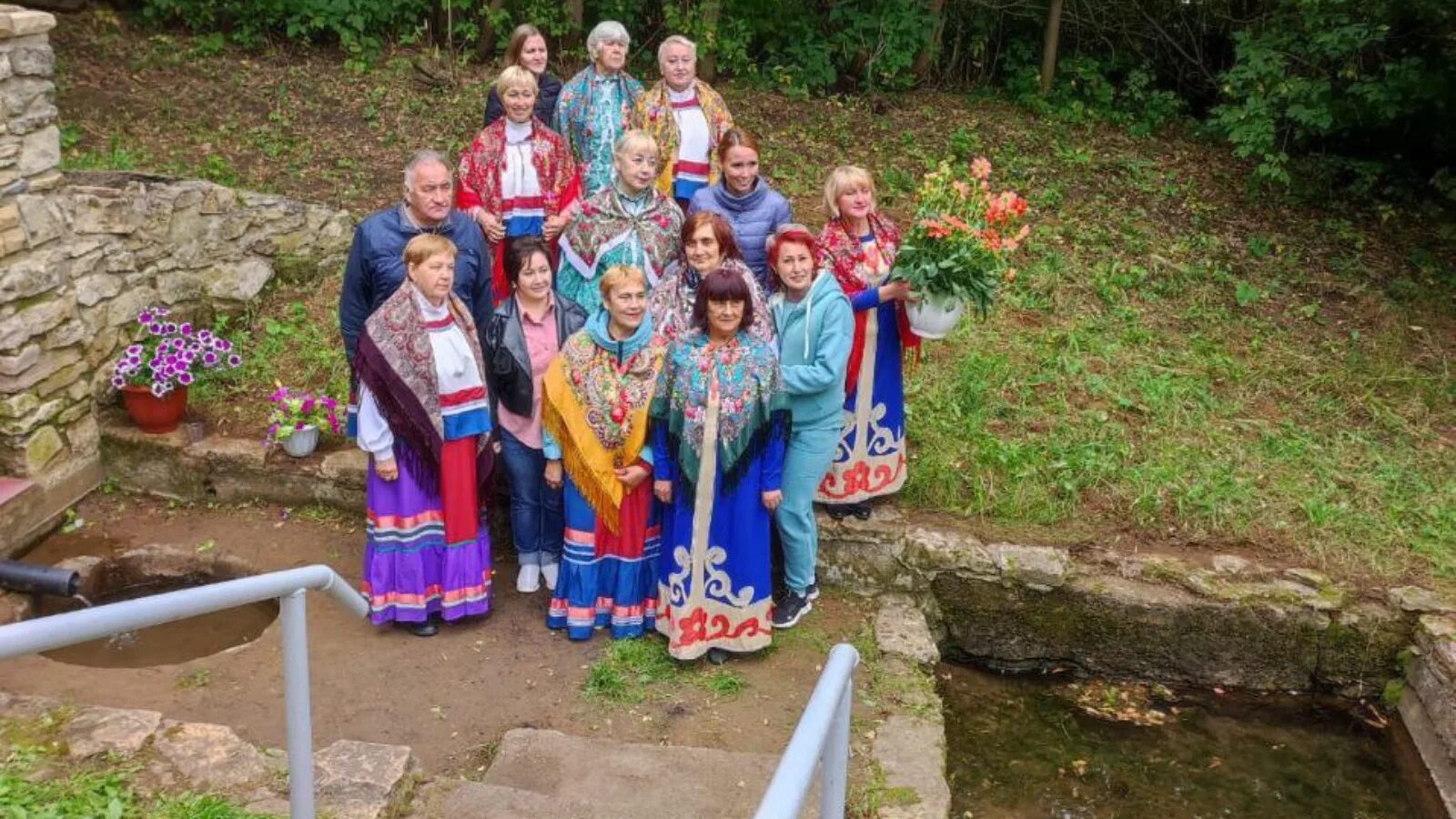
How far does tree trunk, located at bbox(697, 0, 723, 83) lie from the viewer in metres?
9.52

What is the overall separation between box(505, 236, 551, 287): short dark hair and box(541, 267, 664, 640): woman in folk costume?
12.8 inches

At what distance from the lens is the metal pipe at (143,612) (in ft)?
7.13

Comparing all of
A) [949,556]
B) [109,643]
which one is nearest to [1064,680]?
[949,556]

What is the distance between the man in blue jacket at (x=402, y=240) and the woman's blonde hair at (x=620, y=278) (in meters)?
0.63

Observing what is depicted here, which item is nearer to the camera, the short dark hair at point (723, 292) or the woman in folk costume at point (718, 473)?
the short dark hair at point (723, 292)

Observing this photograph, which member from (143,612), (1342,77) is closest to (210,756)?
(143,612)

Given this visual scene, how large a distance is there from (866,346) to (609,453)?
1148 millimetres

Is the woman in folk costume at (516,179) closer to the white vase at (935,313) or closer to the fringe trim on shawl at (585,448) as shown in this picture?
the fringe trim on shawl at (585,448)

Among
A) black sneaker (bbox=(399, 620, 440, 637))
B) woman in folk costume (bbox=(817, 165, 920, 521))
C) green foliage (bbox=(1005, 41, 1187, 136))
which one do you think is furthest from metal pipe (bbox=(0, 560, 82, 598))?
green foliage (bbox=(1005, 41, 1187, 136))

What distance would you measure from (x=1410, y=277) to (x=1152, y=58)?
3385 mm

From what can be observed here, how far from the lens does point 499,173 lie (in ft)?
18.1

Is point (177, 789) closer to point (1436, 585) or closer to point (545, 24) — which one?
point (1436, 585)

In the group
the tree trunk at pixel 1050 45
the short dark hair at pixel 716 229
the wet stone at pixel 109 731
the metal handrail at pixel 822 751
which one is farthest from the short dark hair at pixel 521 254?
the tree trunk at pixel 1050 45

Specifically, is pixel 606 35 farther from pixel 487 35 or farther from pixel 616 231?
pixel 487 35
